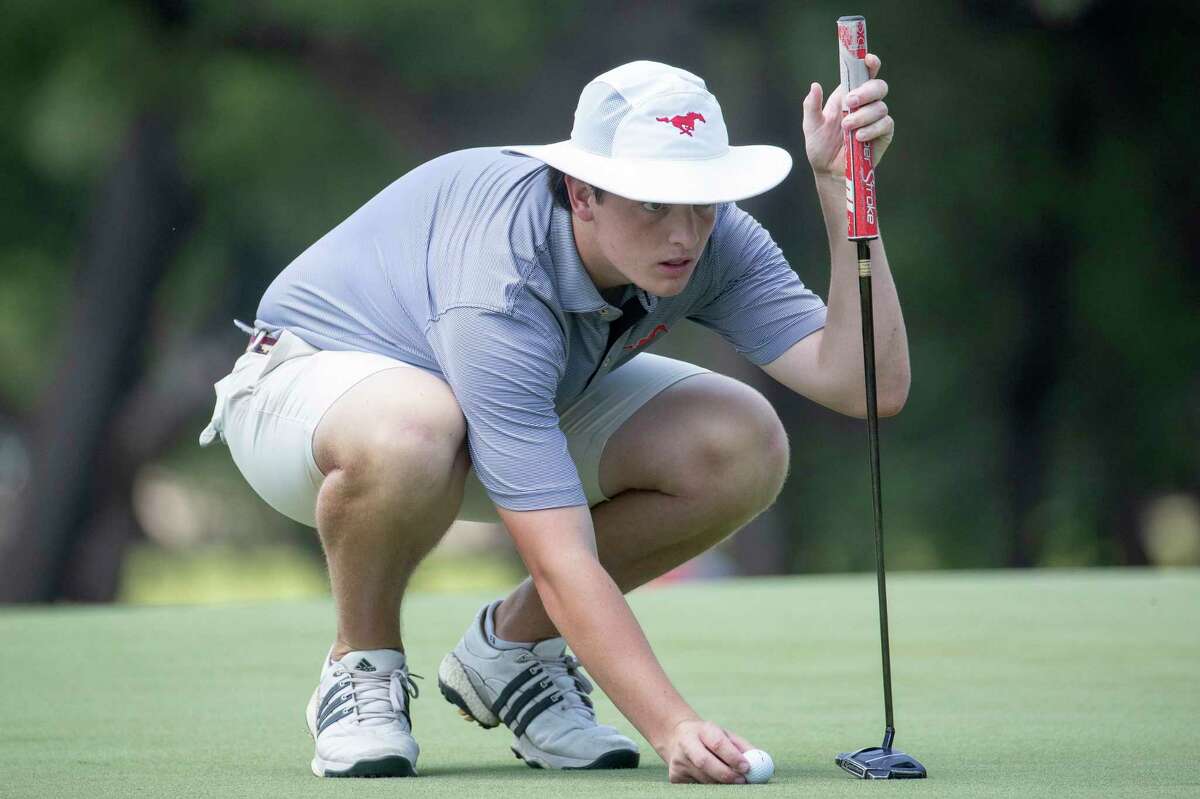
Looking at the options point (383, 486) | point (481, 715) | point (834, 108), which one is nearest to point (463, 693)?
point (481, 715)

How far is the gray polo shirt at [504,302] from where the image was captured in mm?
2998

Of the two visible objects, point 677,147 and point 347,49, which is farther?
point 347,49

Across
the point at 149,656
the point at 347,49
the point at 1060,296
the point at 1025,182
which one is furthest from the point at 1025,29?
the point at 149,656

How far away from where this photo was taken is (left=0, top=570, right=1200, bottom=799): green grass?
3.03 metres

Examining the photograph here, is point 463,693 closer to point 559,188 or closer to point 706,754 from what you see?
point 706,754

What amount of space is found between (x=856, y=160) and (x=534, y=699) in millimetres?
1095

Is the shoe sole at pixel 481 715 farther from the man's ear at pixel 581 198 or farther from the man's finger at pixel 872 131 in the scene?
the man's finger at pixel 872 131

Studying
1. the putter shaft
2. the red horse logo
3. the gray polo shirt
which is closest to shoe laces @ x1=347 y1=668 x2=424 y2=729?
the gray polo shirt

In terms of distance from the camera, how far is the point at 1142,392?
48.1 feet

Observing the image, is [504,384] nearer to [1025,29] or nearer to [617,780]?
[617,780]

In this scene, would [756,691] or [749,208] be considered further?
[749,208]

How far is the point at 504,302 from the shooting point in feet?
9.83

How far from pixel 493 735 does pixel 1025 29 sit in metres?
11.1

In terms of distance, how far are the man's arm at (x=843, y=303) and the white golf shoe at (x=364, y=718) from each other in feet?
2.85
